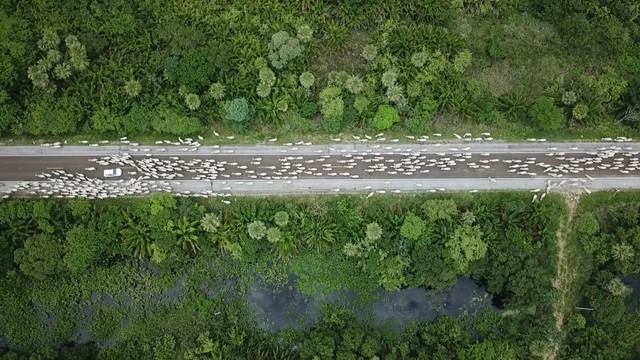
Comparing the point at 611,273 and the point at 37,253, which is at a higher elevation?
the point at 37,253

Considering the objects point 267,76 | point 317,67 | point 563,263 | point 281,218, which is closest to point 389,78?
point 317,67

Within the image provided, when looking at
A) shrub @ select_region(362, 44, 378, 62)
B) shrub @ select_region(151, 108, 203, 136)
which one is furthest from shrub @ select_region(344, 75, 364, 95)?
shrub @ select_region(151, 108, 203, 136)

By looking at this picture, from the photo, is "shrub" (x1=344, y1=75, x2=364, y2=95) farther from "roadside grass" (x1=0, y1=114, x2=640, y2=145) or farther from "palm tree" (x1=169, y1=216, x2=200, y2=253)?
"palm tree" (x1=169, y1=216, x2=200, y2=253)

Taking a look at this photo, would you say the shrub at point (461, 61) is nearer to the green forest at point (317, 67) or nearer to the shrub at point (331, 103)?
the green forest at point (317, 67)

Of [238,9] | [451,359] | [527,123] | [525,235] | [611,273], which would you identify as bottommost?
[451,359]

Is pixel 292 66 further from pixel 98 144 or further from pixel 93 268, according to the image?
pixel 93 268

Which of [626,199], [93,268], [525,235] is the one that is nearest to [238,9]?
[93,268]

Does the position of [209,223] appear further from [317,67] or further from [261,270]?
[317,67]
